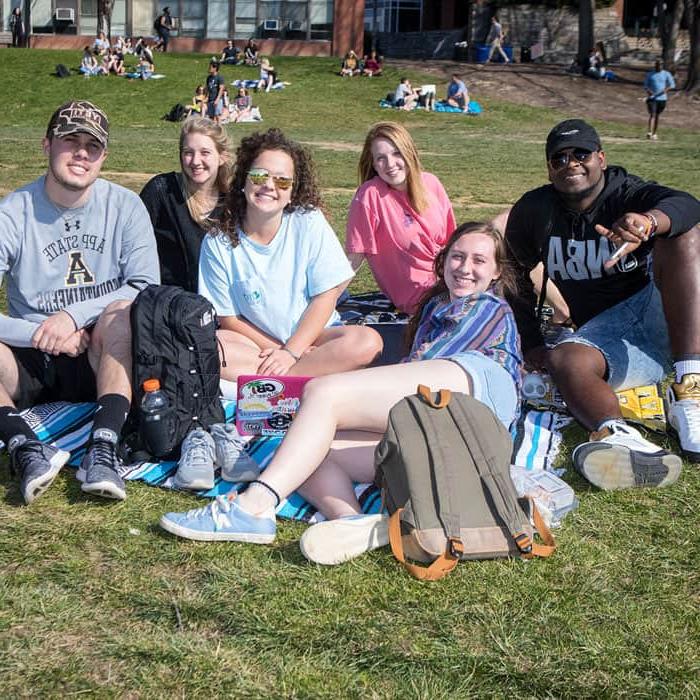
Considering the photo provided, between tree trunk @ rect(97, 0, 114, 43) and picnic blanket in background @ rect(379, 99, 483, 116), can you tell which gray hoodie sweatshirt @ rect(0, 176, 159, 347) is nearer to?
picnic blanket in background @ rect(379, 99, 483, 116)

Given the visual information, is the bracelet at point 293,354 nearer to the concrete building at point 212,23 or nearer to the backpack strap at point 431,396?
the backpack strap at point 431,396

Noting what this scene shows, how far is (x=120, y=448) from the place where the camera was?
408 cm

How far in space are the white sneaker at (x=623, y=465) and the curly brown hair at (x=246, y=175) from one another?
78.6 inches

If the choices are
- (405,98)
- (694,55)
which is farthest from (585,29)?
(405,98)

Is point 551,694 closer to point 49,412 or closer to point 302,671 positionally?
point 302,671

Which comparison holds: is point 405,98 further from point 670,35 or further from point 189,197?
point 189,197

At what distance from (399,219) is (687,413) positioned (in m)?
2.14

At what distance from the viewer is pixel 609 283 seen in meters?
4.98

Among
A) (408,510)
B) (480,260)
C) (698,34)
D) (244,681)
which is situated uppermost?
(698,34)

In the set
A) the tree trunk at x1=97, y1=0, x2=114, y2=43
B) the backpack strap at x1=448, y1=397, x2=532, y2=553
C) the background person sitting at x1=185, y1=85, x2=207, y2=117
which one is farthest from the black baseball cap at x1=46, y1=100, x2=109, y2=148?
the tree trunk at x1=97, y1=0, x2=114, y2=43

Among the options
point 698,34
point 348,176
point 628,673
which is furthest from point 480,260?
point 698,34

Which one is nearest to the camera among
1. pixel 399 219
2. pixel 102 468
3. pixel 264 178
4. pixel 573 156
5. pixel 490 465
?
pixel 490 465

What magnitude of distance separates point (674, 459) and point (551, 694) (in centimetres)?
169

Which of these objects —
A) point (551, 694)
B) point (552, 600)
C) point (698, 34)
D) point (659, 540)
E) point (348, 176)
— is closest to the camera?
point (551, 694)
